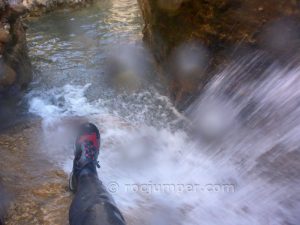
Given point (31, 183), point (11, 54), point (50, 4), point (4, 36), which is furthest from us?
point (50, 4)

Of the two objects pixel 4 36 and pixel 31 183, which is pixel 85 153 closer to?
pixel 31 183

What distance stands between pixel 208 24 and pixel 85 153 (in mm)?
1852

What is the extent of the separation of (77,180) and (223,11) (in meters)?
2.17

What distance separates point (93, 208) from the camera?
2236 mm

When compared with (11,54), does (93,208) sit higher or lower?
higher

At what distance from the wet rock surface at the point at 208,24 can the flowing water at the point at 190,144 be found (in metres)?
0.20

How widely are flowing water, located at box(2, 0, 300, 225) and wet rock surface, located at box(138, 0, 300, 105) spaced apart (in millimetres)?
204

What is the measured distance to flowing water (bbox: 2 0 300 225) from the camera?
9.37 ft

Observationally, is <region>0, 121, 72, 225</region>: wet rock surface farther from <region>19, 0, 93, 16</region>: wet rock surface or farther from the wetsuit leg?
<region>19, 0, 93, 16</region>: wet rock surface

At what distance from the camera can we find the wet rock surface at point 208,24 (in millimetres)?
3273

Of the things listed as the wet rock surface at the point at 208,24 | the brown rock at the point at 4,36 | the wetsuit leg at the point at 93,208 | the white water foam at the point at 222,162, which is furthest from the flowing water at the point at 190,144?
the brown rock at the point at 4,36

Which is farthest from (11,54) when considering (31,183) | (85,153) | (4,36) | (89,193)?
(89,193)

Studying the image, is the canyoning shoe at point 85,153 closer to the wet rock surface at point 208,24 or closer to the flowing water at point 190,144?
the flowing water at point 190,144

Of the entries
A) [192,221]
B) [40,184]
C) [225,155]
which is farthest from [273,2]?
[40,184]
